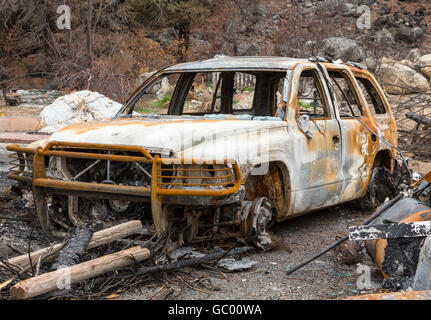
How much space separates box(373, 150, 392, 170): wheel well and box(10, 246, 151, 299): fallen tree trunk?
3.96 metres

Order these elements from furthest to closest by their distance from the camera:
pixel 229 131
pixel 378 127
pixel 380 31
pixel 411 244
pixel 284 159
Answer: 1. pixel 380 31
2. pixel 378 127
3. pixel 284 159
4. pixel 229 131
5. pixel 411 244

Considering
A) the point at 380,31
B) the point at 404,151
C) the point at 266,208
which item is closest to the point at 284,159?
the point at 266,208

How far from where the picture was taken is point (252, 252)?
551 centimetres

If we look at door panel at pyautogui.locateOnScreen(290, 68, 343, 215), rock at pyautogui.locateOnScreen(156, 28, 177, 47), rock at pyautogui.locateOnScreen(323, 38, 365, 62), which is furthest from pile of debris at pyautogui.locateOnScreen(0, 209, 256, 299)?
rock at pyautogui.locateOnScreen(156, 28, 177, 47)

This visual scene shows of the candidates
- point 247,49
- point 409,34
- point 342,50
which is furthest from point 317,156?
point 409,34

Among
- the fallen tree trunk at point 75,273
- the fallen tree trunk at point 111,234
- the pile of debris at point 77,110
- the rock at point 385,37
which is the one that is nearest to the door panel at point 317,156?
the fallen tree trunk at point 111,234

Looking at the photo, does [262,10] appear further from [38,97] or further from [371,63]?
[38,97]

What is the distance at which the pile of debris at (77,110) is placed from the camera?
42.6 feet

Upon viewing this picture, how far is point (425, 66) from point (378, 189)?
47.1ft

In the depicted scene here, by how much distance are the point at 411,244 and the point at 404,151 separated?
7.80 meters

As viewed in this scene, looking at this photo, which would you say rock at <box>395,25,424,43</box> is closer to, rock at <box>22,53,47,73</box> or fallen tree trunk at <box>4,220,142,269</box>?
rock at <box>22,53,47,73</box>

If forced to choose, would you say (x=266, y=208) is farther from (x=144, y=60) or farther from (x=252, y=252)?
(x=144, y=60)

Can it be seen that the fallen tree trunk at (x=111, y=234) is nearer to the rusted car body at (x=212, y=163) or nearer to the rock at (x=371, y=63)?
the rusted car body at (x=212, y=163)

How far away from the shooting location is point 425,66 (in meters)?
20.5
